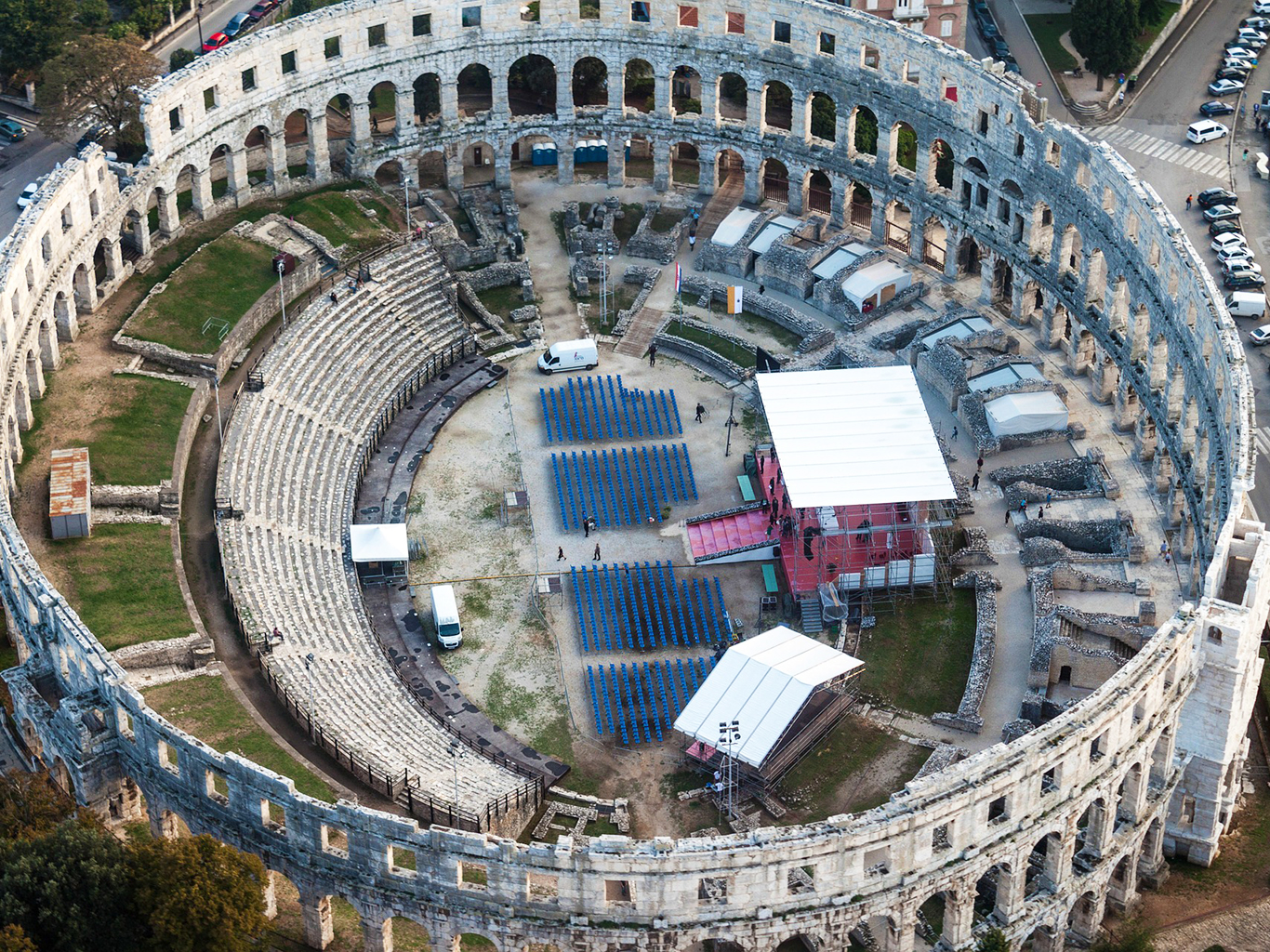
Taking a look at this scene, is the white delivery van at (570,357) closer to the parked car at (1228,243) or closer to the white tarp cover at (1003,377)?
the white tarp cover at (1003,377)

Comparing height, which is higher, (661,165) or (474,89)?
(474,89)

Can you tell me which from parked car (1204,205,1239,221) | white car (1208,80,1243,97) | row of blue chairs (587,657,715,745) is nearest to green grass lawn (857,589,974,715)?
row of blue chairs (587,657,715,745)

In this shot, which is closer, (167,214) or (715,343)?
(167,214)

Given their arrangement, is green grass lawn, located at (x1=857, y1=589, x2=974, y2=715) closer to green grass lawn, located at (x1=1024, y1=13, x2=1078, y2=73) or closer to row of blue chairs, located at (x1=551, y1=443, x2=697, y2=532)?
row of blue chairs, located at (x1=551, y1=443, x2=697, y2=532)

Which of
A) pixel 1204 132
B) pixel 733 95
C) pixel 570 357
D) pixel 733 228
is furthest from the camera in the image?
pixel 733 95

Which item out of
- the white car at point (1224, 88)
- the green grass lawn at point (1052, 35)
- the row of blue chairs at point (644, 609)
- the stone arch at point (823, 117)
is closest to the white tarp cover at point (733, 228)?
the stone arch at point (823, 117)

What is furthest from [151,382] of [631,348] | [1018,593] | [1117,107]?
[1117,107]

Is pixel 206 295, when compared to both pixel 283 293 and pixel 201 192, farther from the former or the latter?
pixel 201 192

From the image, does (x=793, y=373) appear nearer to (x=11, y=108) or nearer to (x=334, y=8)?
(x=334, y=8)

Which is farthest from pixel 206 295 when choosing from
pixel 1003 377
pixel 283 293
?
pixel 1003 377

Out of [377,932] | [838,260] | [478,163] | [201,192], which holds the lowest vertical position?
[377,932]
